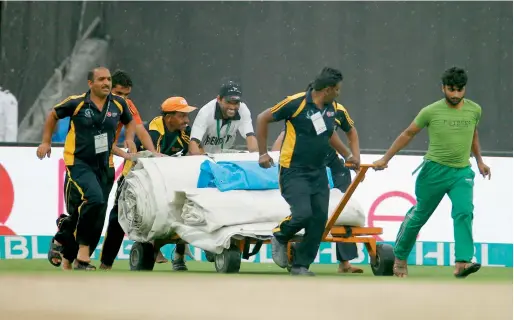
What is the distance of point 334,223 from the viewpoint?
1385cm

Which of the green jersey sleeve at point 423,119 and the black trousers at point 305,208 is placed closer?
the black trousers at point 305,208

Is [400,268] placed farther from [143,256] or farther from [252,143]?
[143,256]

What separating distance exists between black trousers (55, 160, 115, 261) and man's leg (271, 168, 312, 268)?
1.74m

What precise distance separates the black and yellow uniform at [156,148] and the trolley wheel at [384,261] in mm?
2005

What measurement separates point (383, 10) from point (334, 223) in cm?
828

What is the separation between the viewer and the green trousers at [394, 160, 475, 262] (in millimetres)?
13883

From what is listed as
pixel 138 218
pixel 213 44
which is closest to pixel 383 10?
pixel 213 44

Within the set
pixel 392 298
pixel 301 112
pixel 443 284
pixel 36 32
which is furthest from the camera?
pixel 36 32

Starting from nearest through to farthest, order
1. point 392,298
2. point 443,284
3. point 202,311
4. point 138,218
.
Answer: point 202,311
point 392,298
point 443,284
point 138,218

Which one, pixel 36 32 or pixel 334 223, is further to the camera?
pixel 36 32

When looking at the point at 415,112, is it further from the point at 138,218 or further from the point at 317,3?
the point at 138,218

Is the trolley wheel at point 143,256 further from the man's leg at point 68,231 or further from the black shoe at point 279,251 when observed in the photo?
the black shoe at point 279,251

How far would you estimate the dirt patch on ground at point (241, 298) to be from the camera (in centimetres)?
910

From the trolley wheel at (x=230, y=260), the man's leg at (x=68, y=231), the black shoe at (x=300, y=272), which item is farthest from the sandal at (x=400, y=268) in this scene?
the man's leg at (x=68, y=231)
